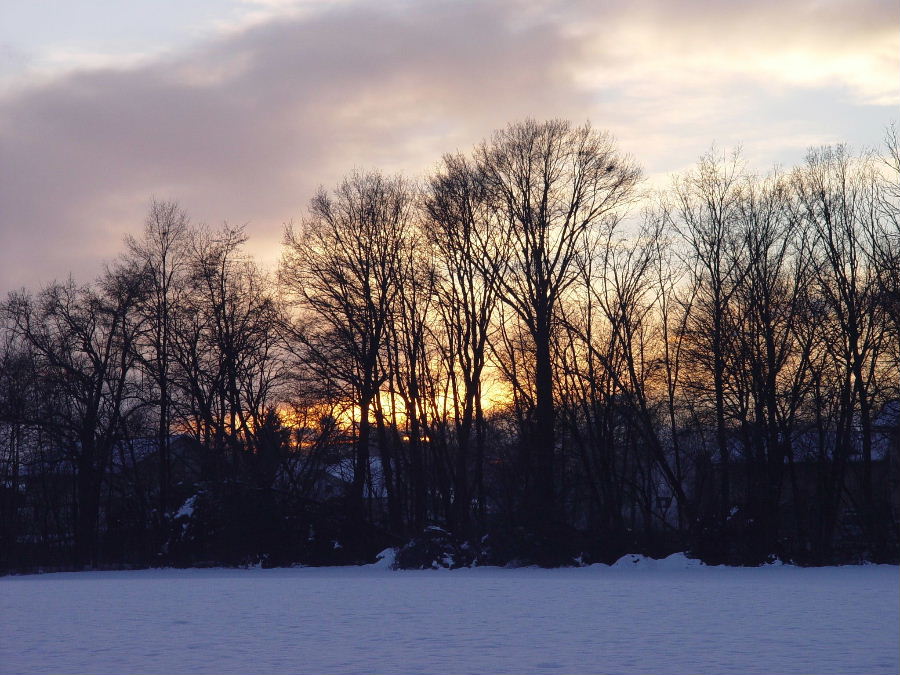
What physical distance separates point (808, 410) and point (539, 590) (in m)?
19.1

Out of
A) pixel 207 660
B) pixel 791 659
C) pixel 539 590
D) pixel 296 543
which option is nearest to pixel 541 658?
pixel 791 659

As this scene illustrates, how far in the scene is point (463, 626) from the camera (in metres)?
14.2

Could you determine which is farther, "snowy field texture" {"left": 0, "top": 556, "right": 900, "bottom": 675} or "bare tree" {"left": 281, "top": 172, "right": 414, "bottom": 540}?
"bare tree" {"left": 281, "top": 172, "right": 414, "bottom": 540}

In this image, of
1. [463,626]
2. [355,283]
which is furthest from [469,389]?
[463,626]

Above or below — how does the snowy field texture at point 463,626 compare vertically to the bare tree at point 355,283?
below

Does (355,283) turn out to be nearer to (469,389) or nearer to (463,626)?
(469,389)

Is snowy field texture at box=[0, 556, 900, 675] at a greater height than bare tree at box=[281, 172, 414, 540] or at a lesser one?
lesser

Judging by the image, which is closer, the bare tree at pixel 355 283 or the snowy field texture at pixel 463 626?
the snowy field texture at pixel 463 626

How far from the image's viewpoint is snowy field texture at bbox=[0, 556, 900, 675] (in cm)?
1048

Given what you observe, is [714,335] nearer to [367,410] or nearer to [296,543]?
[367,410]

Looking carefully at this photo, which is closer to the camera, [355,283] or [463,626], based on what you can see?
[463,626]

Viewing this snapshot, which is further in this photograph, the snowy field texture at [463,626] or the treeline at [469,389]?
the treeline at [469,389]

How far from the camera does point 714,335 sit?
118 ft

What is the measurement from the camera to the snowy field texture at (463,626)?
1048 cm
